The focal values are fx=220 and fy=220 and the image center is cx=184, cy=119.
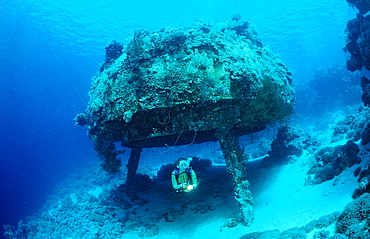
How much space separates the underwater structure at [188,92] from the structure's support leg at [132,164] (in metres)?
3.97

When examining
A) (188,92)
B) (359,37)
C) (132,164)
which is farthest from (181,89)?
(359,37)

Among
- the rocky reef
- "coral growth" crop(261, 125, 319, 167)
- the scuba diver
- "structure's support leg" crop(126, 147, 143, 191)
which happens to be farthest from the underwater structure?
"coral growth" crop(261, 125, 319, 167)

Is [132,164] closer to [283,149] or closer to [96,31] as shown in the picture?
[283,149]

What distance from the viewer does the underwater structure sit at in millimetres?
7473

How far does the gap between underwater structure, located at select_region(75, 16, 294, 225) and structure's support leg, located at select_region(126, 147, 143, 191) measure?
3.97 m

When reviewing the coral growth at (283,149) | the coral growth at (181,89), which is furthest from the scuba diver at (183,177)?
the coral growth at (283,149)

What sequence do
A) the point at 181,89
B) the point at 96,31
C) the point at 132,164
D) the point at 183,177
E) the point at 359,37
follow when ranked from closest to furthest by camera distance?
the point at 183,177
the point at 181,89
the point at 359,37
the point at 132,164
the point at 96,31

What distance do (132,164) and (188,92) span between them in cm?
755

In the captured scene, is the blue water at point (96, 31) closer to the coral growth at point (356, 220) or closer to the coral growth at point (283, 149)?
the coral growth at point (356, 220)

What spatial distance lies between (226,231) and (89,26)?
4487 centimetres

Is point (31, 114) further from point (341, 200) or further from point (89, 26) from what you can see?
point (341, 200)

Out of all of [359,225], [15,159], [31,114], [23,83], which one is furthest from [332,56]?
[15,159]

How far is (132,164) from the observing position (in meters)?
13.2

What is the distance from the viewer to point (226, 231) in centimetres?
789
